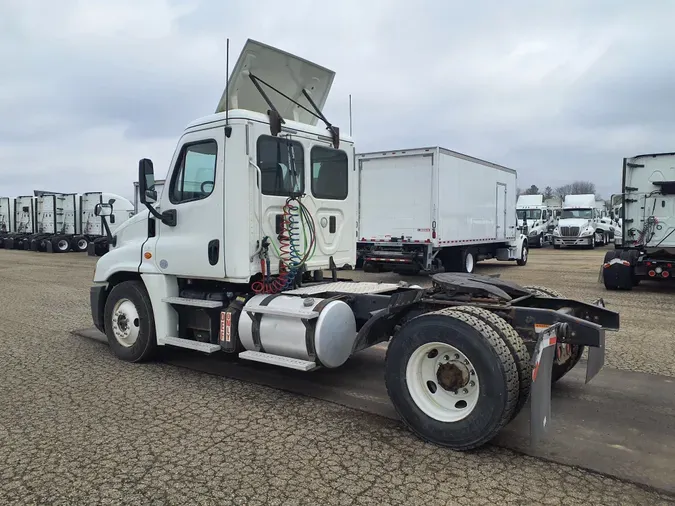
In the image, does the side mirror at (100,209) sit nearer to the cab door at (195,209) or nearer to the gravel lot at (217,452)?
the cab door at (195,209)

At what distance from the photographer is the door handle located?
5531mm

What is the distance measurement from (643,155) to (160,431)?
41.2ft

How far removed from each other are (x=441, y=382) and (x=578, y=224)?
3025 cm

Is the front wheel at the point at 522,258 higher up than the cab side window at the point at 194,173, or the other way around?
the cab side window at the point at 194,173

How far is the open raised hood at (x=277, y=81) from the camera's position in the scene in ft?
18.9

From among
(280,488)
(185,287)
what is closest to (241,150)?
(185,287)

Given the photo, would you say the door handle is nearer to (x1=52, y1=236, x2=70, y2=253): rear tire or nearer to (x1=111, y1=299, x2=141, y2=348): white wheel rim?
(x1=111, y1=299, x2=141, y2=348): white wheel rim

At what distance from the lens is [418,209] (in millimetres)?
14047

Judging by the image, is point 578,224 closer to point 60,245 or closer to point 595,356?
point 60,245

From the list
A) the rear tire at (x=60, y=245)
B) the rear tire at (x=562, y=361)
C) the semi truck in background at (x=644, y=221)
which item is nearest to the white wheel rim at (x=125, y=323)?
the rear tire at (x=562, y=361)

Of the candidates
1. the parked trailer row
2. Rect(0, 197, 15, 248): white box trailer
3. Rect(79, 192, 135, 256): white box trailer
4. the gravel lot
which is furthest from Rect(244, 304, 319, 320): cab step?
Rect(0, 197, 15, 248): white box trailer

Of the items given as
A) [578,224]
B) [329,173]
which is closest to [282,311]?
[329,173]

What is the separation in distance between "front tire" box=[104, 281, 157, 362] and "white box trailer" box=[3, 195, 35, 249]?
1228 inches

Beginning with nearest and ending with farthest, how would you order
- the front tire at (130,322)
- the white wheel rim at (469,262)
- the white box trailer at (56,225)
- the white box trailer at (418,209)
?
the front tire at (130,322) → the white box trailer at (418,209) → the white wheel rim at (469,262) → the white box trailer at (56,225)
